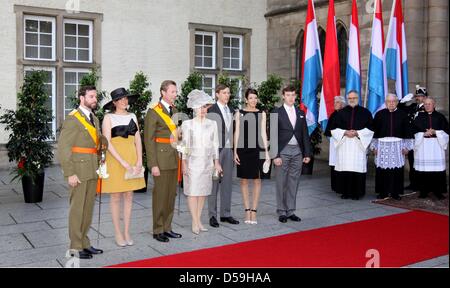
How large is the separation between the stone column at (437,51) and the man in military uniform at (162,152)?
22.8 feet

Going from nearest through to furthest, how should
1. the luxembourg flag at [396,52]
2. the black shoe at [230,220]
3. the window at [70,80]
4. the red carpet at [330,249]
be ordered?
the red carpet at [330,249], the black shoe at [230,220], the luxembourg flag at [396,52], the window at [70,80]

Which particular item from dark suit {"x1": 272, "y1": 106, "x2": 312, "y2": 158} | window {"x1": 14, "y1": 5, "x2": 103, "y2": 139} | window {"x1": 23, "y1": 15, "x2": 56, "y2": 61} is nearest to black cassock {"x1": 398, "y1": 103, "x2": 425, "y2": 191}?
dark suit {"x1": 272, "y1": 106, "x2": 312, "y2": 158}

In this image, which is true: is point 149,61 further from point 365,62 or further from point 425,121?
point 425,121

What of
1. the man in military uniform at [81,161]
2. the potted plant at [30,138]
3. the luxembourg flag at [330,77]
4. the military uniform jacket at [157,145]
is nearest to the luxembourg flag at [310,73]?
the luxembourg flag at [330,77]

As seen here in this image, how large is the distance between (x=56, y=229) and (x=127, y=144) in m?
1.74

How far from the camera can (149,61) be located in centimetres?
1329

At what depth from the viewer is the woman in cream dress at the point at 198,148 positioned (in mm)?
6082

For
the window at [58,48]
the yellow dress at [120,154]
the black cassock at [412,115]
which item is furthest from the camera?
the window at [58,48]

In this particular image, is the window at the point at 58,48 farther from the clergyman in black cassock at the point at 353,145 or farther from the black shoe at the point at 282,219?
the black shoe at the point at 282,219

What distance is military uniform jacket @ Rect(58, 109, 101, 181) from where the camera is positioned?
504 centimetres

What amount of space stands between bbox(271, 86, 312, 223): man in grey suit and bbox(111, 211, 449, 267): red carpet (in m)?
0.73

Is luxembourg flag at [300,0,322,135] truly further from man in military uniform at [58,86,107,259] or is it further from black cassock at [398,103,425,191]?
man in military uniform at [58,86,107,259]

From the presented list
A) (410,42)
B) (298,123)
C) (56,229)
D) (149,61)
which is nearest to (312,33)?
(410,42)

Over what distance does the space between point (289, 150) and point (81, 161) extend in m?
2.90
